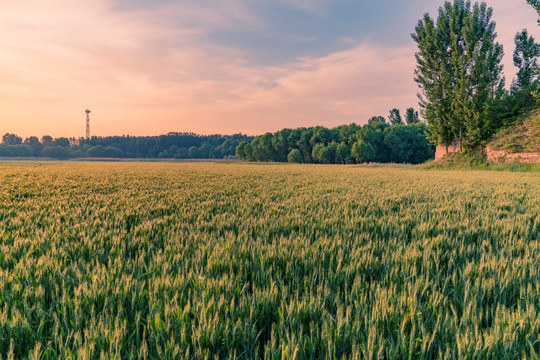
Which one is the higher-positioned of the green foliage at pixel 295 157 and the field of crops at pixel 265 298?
the green foliage at pixel 295 157

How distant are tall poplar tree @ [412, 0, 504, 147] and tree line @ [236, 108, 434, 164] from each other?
49705mm

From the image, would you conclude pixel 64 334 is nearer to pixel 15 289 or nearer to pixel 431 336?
pixel 15 289

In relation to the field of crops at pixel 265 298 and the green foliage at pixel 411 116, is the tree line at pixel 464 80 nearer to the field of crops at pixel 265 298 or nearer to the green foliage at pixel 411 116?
the field of crops at pixel 265 298

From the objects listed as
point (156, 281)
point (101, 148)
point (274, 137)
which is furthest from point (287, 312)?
point (101, 148)

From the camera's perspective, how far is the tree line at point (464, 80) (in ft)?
122

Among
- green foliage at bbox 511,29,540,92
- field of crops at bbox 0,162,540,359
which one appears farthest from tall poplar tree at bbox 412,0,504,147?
field of crops at bbox 0,162,540,359

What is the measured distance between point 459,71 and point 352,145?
60429mm

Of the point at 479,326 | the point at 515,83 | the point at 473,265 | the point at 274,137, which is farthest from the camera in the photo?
the point at 274,137

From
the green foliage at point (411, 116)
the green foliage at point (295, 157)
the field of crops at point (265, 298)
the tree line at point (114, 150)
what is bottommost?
the field of crops at point (265, 298)

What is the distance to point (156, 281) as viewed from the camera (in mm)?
2396

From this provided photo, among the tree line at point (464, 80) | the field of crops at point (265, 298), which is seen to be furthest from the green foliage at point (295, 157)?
the field of crops at point (265, 298)

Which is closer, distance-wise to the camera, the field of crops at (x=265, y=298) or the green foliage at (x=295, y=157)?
the field of crops at (x=265, y=298)

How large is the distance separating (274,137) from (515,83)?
8782 cm

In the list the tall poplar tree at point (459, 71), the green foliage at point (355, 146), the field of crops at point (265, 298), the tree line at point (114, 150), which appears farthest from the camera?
the tree line at point (114, 150)
